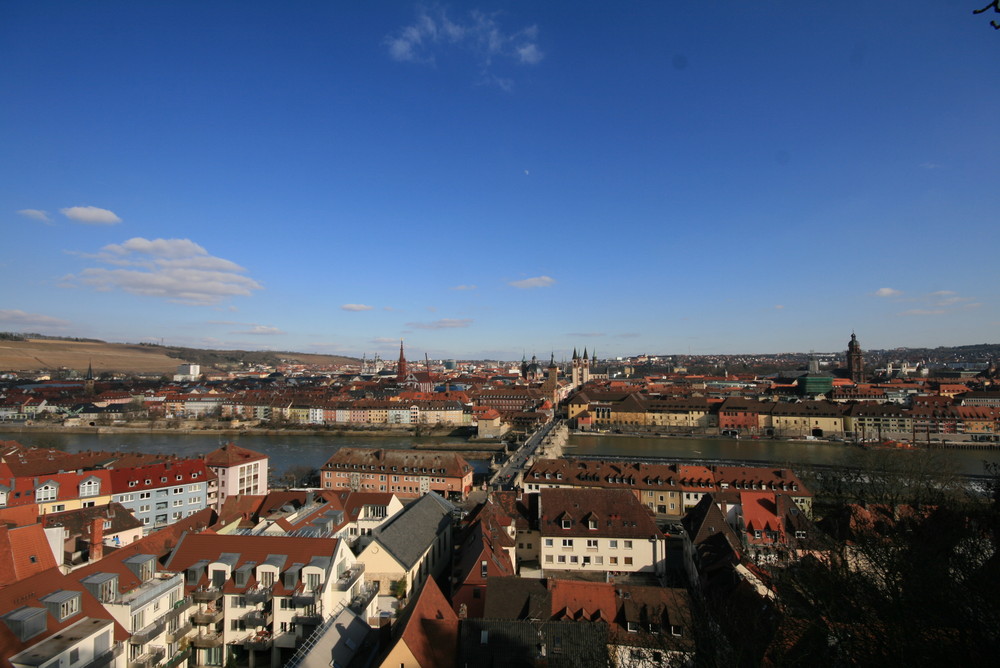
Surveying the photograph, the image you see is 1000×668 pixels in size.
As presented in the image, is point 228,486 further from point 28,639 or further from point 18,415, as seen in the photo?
point 18,415

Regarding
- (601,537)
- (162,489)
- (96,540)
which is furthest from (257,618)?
(162,489)

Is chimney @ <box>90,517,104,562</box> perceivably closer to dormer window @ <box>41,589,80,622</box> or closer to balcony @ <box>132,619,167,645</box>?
balcony @ <box>132,619,167,645</box>

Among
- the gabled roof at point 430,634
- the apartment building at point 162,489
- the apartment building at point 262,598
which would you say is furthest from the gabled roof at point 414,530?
the apartment building at point 162,489

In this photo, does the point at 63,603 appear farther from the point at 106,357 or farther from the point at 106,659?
the point at 106,357

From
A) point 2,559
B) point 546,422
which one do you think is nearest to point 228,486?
point 2,559

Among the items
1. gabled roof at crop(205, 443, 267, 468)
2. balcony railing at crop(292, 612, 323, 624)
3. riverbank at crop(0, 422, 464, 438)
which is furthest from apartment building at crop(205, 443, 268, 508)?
riverbank at crop(0, 422, 464, 438)

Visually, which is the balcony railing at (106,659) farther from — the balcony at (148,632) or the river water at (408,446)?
the river water at (408,446)
